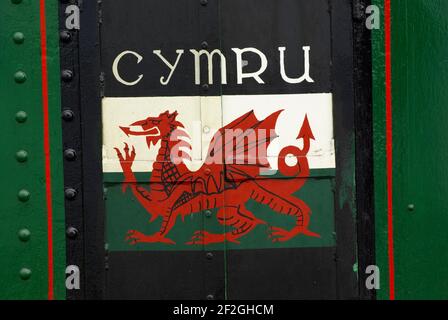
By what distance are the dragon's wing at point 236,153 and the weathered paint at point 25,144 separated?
49 cm

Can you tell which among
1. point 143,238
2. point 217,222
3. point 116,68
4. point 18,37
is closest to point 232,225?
point 217,222

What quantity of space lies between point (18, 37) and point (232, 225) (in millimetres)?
949

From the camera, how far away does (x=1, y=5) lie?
1748 mm

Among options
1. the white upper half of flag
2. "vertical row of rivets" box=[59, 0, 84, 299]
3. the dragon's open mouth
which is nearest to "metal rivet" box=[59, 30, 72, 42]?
"vertical row of rivets" box=[59, 0, 84, 299]

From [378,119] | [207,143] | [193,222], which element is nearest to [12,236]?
[193,222]

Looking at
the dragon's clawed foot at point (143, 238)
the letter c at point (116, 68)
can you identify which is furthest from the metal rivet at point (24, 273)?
the letter c at point (116, 68)

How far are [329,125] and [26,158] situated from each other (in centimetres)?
102

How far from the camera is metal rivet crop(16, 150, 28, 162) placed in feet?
5.69

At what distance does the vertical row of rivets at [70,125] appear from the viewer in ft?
5.76

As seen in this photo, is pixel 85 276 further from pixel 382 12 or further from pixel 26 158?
pixel 382 12

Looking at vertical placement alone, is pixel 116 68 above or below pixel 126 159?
above

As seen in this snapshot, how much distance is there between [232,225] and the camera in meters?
1.77

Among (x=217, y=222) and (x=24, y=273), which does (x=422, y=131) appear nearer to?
(x=217, y=222)

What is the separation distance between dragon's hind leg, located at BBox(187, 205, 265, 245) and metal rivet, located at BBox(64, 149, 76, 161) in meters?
0.49
